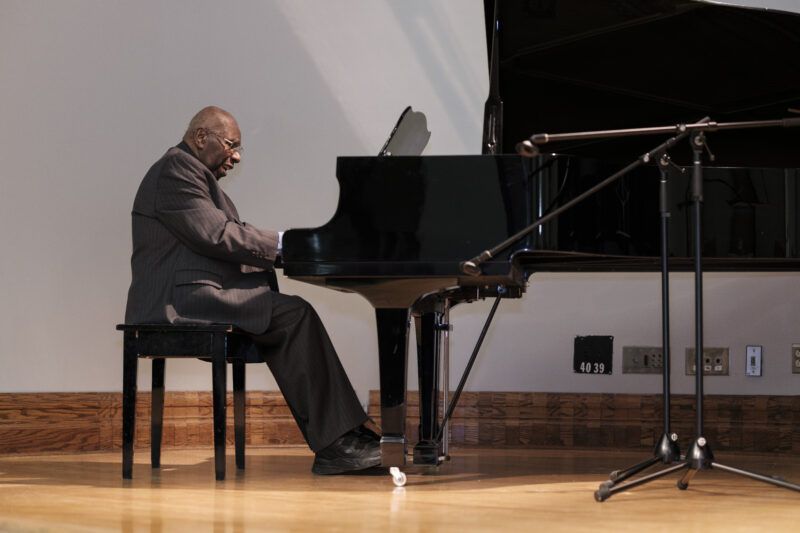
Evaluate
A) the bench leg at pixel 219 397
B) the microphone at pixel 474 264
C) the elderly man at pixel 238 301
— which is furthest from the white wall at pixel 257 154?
the microphone at pixel 474 264

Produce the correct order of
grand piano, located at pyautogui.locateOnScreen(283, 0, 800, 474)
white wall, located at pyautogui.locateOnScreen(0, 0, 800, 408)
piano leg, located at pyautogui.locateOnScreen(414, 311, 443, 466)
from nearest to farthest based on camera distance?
grand piano, located at pyautogui.locateOnScreen(283, 0, 800, 474), piano leg, located at pyautogui.locateOnScreen(414, 311, 443, 466), white wall, located at pyautogui.locateOnScreen(0, 0, 800, 408)

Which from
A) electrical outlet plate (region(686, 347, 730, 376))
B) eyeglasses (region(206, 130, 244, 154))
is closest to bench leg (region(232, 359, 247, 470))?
eyeglasses (region(206, 130, 244, 154))

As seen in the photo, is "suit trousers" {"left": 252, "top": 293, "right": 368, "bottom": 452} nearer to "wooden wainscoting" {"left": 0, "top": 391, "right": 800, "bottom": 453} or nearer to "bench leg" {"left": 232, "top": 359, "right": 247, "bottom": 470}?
"bench leg" {"left": 232, "top": 359, "right": 247, "bottom": 470}

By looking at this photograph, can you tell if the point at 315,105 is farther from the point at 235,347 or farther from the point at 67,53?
the point at 235,347

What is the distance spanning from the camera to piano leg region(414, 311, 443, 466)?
2949 mm

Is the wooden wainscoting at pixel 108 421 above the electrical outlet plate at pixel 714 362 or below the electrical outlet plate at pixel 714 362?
below

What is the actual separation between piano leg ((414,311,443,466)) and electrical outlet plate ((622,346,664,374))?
130 centimetres

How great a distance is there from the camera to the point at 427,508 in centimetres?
215

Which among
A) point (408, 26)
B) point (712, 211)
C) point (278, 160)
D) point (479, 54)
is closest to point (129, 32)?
point (278, 160)

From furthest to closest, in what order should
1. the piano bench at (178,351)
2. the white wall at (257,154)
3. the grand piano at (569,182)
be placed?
the white wall at (257,154) < the piano bench at (178,351) < the grand piano at (569,182)

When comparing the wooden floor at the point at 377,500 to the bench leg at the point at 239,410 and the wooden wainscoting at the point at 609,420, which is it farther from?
A: the wooden wainscoting at the point at 609,420

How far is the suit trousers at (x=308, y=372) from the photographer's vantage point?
2746 mm

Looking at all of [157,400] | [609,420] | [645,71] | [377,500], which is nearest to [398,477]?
[377,500]

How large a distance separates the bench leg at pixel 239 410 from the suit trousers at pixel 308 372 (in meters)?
0.29
